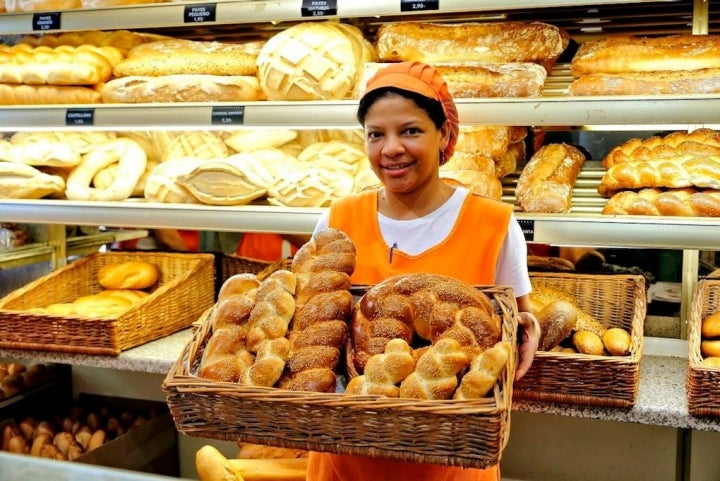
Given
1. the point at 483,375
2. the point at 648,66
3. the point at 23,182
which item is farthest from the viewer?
the point at 23,182

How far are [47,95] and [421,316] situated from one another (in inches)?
86.9

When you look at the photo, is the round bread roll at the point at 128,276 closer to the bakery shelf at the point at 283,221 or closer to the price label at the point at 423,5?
the bakery shelf at the point at 283,221

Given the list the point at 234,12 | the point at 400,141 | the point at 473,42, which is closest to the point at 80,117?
the point at 234,12

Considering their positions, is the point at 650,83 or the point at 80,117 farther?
the point at 80,117

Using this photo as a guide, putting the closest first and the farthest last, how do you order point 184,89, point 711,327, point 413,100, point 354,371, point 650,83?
point 354,371, point 413,100, point 711,327, point 650,83, point 184,89

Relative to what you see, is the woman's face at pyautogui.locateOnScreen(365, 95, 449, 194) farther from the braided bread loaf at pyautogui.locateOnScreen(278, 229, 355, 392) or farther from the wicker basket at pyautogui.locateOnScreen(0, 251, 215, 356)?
the wicker basket at pyautogui.locateOnScreen(0, 251, 215, 356)

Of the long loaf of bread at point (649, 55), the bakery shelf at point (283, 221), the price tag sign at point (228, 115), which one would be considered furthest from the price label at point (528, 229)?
the price tag sign at point (228, 115)

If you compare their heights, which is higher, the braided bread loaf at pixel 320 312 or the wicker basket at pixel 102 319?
the braided bread loaf at pixel 320 312

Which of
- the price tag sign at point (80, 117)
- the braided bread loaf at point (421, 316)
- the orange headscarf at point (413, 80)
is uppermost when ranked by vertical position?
the orange headscarf at point (413, 80)

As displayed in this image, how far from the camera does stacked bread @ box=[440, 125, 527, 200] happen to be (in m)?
2.39

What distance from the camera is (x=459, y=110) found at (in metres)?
2.28

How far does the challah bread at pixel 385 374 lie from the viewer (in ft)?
3.80

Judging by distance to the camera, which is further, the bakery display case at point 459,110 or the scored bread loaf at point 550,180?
the scored bread loaf at point 550,180

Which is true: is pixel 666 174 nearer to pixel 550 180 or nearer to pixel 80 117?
pixel 550 180
